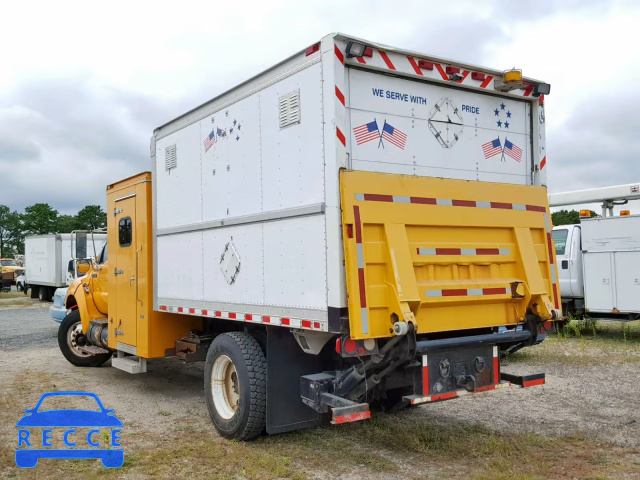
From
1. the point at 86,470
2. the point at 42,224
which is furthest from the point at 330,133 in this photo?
the point at 42,224

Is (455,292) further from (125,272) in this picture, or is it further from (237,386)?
(125,272)

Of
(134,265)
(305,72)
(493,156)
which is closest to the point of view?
(305,72)

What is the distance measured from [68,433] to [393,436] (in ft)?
10.5

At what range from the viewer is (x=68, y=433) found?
609 centimetres

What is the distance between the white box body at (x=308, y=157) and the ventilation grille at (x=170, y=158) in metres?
0.21

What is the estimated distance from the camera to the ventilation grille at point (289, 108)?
5102mm

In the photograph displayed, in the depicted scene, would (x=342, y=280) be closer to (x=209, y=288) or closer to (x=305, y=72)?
(x=305, y=72)

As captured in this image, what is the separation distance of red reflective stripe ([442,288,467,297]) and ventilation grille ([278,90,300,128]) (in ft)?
6.12

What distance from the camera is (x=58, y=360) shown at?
35.1 feet

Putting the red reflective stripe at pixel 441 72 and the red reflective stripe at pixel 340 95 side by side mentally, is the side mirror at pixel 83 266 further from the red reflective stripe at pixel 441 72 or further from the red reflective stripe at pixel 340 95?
the red reflective stripe at pixel 441 72

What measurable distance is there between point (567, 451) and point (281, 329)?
276 cm

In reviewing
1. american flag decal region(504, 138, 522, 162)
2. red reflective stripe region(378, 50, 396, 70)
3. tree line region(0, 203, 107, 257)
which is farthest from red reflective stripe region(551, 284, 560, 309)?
tree line region(0, 203, 107, 257)

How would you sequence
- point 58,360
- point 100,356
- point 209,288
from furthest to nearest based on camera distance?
point 58,360, point 100,356, point 209,288

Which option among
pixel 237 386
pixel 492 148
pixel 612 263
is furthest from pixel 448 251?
pixel 612 263
